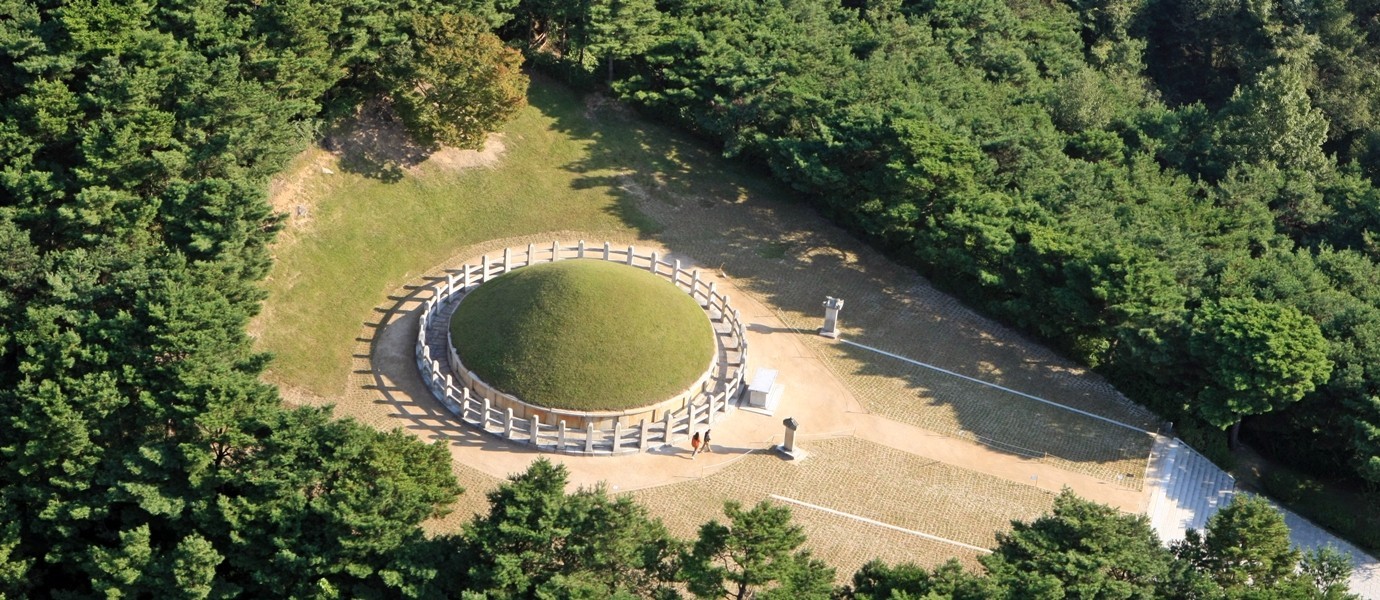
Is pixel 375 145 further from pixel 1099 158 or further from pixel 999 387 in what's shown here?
pixel 1099 158

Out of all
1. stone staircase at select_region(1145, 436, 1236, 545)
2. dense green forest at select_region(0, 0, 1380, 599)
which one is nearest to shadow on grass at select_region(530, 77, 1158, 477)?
stone staircase at select_region(1145, 436, 1236, 545)

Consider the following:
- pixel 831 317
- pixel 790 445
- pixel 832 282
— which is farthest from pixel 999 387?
pixel 790 445

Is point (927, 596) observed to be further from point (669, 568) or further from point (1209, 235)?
point (1209, 235)

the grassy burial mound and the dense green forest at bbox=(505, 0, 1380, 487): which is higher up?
the dense green forest at bbox=(505, 0, 1380, 487)

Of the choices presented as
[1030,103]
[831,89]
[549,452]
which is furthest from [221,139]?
[1030,103]

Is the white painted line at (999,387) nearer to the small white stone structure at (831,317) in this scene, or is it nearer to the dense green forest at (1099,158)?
the small white stone structure at (831,317)

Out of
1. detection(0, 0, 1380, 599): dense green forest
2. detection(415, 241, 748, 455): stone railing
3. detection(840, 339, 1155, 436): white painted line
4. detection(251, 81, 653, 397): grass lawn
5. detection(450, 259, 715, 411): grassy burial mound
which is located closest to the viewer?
detection(0, 0, 1380, 599): dense green forest

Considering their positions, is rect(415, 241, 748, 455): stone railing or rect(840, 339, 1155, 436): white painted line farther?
rect(840, 339, 1155, 436): white painted line

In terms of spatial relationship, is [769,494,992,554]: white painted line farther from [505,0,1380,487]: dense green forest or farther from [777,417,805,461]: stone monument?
[505,0,1380,487]: dense green forest
